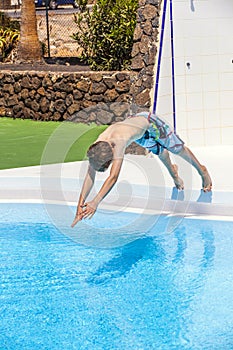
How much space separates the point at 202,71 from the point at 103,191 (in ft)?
16.5

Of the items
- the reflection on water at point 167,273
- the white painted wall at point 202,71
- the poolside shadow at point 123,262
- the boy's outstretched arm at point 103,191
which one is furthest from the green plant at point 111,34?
the boy's outstretched arm at point 103,191

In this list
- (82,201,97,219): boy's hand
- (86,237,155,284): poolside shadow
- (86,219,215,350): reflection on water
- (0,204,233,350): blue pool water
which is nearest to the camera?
(0,204,233,350): blue pool water

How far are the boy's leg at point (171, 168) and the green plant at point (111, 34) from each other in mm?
6913

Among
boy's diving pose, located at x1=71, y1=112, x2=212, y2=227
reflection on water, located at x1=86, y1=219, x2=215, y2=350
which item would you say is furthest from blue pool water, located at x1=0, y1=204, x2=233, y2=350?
boy's diving pose, located at x1=71, y1=112, x2=212, y2=227

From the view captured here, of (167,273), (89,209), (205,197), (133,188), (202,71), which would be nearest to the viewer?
(89,209)

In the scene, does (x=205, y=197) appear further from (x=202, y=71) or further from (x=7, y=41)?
(x=7, y=41)

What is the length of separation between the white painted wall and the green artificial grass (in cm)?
150

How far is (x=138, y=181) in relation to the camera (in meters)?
8.06

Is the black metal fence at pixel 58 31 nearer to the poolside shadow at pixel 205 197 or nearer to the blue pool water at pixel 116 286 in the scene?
the poolside shadow at pixel 205 197

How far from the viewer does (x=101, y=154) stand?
577 cm

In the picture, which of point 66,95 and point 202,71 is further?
point 66,95

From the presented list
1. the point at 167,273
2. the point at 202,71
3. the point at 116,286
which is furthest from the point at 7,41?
the point at 116,286

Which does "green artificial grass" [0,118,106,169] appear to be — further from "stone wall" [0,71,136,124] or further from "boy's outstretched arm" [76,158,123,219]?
"boy's outstretched arm" [76,158,123,219]

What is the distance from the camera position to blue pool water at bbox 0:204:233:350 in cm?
494
